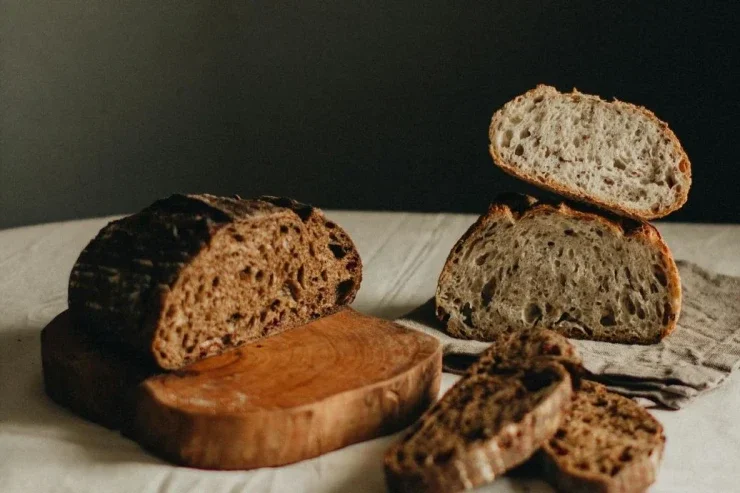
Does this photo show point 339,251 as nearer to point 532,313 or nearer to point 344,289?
point 344,289

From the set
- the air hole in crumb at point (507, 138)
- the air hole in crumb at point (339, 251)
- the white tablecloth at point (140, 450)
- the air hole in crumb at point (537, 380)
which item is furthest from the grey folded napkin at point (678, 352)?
the air hole in crumb at point (507, 138)

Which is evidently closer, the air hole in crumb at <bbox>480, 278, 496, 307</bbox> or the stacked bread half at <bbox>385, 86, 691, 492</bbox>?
the stacked bread half at <bbox>385, 86, 691, 492</bbox>

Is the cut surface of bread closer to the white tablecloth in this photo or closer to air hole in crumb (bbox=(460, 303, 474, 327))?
the white tablecloth

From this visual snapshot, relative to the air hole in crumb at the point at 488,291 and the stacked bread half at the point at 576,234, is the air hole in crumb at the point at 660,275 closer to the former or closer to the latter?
the stacked bread half at the point at 576,234

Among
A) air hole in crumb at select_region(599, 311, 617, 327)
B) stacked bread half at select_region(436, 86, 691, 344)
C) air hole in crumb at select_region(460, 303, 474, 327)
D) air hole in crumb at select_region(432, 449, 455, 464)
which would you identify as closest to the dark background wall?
stacked bread half at select_region(436, 86, 691, 344)

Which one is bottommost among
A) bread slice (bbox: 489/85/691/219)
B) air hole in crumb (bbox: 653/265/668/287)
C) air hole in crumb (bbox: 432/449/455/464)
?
air hole in crumb (bbox: 432/449/455/464)
